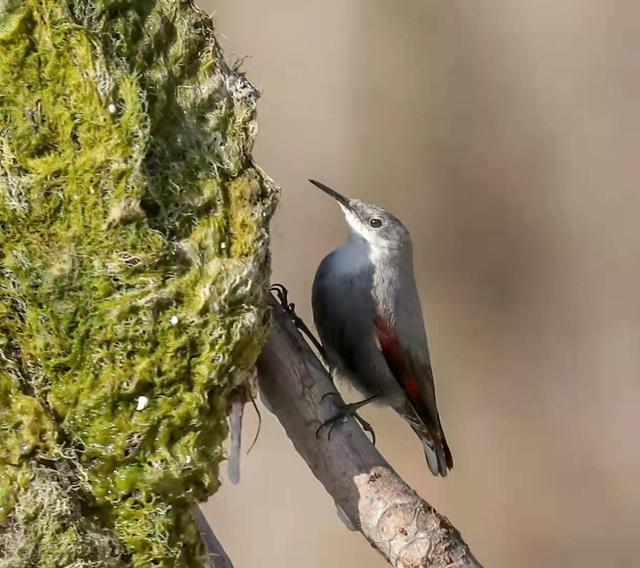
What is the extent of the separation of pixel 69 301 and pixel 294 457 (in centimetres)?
288

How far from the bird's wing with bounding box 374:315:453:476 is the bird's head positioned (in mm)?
262

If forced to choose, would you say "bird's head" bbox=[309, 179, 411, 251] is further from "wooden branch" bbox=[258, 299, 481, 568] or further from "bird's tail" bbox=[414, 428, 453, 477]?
"wooden branch" bbox=[258, 299, 481, 568]

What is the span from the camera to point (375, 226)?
314 centimetres

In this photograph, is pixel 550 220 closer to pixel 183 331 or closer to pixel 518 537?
pixel 518 537

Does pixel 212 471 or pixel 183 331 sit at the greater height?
pixel 183 331

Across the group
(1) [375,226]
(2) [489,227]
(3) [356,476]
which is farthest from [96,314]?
(2) [489,227]

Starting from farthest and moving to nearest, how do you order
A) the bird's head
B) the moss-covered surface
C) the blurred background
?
the blurred background → the bird's head → the moss-covered surface

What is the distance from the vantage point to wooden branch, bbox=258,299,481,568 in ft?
6.74

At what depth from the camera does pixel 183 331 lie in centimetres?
188

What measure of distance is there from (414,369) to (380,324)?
0.16 m

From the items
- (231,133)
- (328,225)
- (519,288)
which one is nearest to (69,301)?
(231,133)

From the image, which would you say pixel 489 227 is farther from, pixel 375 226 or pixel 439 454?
pixel 439 454

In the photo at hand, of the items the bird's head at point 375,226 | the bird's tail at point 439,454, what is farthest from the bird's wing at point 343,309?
the bird's tail at point 439,454

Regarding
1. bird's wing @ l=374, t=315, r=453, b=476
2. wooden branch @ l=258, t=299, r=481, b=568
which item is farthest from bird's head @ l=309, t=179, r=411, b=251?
wooden branch @ l=258, t=299, r=481, b=568
